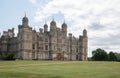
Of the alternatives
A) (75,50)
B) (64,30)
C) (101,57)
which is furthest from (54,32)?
(101,57)

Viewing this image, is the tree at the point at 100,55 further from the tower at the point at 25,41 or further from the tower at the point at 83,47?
the tower at the point at 25,41

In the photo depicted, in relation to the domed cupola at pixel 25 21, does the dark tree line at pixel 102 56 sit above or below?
below

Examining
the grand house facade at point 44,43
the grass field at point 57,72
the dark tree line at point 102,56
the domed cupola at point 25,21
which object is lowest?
the grass field at point 57,72

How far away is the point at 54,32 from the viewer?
89.9 metres

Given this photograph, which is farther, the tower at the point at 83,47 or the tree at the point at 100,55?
the tower at the point at 83,47

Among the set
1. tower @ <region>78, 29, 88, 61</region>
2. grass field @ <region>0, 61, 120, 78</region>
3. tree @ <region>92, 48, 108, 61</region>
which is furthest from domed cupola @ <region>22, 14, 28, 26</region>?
grass field @ <region>0, 61, 120, 78</region>

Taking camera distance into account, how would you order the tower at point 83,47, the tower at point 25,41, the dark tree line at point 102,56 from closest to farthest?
1. the tower at point 25,41
2. the dark tree line at point 102,56
3. the tower at point 83,47

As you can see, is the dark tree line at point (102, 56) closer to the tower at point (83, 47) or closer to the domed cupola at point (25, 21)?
the tower at point (83, 47)

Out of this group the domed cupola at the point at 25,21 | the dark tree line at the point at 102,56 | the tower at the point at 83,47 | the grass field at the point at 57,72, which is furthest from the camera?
the tower at the point at 83,47

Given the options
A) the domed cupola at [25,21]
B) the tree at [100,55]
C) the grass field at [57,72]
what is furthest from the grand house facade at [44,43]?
the grass field at [57,72]

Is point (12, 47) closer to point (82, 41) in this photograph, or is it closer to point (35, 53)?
point (35, 53)

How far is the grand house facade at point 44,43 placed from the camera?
82.4 meters

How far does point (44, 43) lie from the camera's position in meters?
87.8

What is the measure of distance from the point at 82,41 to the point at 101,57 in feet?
28.3
